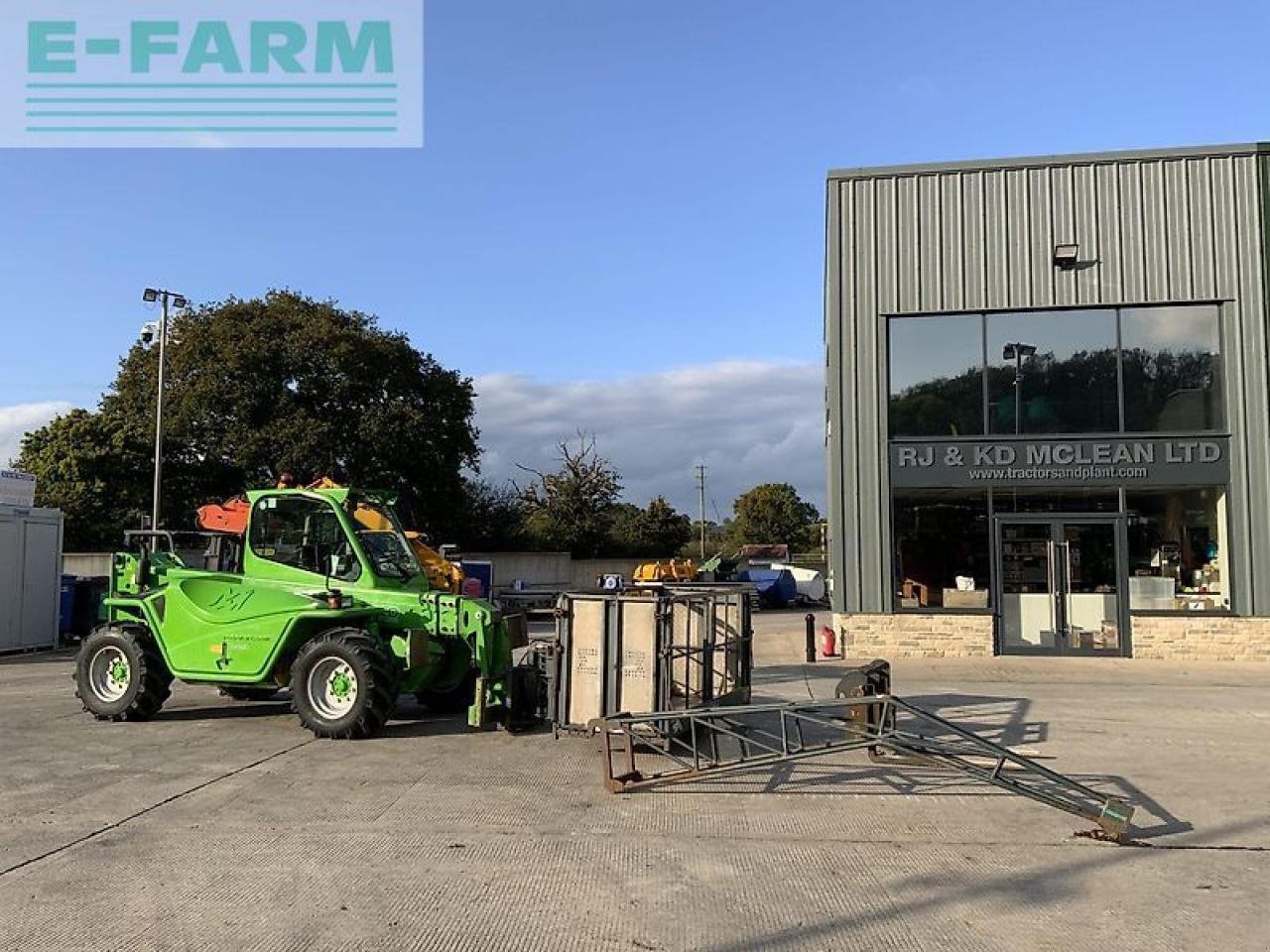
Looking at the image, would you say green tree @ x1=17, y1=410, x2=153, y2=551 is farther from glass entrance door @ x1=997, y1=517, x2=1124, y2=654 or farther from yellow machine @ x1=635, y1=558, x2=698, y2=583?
glass entrance door @ x1=997, y1=517, x2=1124, y2=654

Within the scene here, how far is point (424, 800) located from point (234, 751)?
285 cm

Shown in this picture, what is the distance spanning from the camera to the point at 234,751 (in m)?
9.30

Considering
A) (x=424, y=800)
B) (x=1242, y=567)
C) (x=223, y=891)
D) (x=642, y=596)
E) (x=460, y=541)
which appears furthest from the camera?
(x=460, y=541)

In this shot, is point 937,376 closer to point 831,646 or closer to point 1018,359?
point 1018,359

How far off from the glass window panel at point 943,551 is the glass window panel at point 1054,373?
1554 millimetres

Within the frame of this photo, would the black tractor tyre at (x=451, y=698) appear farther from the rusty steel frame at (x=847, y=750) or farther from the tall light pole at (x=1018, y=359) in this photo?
the tall light pole at (x=1018, y=359)

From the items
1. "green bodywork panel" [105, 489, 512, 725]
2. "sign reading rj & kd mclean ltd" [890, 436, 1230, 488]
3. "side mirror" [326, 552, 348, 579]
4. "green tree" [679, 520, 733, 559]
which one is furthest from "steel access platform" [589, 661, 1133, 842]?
"green tree" [679, 520, 733, 559]

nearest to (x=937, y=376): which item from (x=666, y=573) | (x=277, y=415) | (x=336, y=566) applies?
(x=336, y=566)

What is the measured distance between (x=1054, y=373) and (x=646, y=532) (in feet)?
114

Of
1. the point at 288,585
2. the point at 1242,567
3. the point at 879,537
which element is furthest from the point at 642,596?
the point at 1242,567

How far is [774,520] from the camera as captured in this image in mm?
76000

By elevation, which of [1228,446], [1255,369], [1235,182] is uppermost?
[1235,182]

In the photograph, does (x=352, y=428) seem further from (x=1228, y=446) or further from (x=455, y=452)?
(x=1228, y=446)

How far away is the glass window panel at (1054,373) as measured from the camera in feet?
56.4
